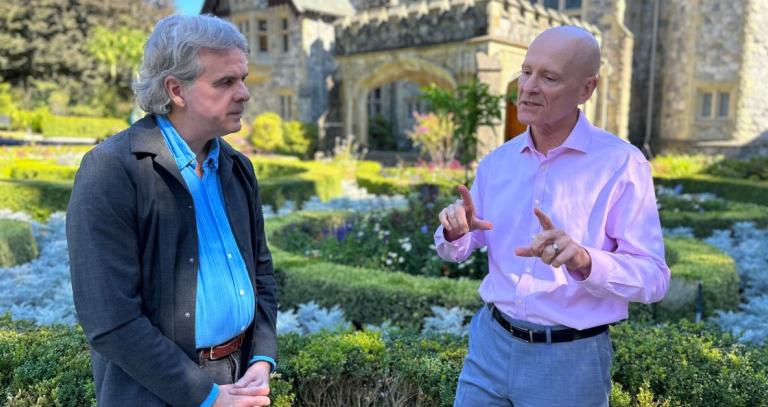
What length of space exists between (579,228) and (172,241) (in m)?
1.16

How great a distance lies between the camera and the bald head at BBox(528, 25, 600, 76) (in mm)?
1654

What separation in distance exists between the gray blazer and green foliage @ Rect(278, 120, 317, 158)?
655 inches

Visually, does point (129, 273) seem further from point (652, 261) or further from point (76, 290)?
point (652, 261)

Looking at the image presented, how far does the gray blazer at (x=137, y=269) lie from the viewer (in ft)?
4.57

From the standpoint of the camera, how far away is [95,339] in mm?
1399

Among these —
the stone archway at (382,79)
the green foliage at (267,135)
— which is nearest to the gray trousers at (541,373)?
the stone archway at (382,79)

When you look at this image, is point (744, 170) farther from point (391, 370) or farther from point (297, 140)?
point (297, 140)

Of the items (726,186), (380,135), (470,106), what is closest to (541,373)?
(470,106)

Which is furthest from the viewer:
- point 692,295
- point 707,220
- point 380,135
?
point 380,135

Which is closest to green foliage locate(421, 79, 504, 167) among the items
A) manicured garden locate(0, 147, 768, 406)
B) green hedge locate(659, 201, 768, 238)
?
manicured garden locate(0, 147, 768, 406)

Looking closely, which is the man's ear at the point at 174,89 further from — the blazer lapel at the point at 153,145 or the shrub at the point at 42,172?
the shrub at the point at 42,172

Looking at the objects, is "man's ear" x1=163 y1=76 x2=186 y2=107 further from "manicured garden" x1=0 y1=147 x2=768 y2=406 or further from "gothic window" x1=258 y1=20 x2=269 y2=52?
"gothic window" x1=258 y1=20 x2=269 y2=52

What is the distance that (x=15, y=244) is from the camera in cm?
550

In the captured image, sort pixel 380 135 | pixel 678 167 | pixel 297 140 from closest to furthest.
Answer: pixel 678 167 < pixel 297 140 < pixel 380 135
